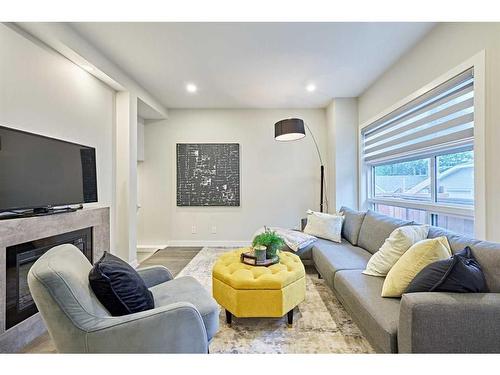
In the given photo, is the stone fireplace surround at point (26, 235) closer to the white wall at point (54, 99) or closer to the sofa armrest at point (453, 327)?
the white wall at point (54, 99)

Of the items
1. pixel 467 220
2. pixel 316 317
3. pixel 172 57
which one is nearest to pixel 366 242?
pixel 467 220

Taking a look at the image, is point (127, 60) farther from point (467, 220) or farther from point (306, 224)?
point (467, 220)

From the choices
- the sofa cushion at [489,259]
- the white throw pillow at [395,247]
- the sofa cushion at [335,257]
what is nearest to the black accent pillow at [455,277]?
the sofa cushion at [489,259]

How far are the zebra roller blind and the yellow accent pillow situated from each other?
115 centimetres

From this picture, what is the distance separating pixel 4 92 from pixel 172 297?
2075mm

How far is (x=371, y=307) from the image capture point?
165cm

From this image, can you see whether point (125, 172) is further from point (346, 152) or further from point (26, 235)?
point (346, 152)

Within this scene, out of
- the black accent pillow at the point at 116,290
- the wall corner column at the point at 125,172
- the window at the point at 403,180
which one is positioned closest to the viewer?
the black accent pillow at the point at 116,290

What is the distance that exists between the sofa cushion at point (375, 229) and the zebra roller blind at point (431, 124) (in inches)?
33.8

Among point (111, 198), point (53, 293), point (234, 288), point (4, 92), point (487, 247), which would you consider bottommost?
point (234, 288)

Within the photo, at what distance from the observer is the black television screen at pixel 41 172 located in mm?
1916

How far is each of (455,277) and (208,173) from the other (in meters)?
4.23
